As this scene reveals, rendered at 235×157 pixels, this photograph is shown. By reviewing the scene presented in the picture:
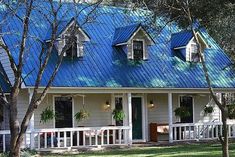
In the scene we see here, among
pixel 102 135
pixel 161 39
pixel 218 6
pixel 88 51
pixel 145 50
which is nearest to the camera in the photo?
pixel 218 6

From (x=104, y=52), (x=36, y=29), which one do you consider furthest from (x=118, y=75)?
(x=36, y=29)

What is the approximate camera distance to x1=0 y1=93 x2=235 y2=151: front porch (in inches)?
898

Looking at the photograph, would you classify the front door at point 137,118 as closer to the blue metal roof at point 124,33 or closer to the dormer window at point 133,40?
the dormer window at point 133,40

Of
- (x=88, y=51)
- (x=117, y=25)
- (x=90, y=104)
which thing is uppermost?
(x=117, y=25)

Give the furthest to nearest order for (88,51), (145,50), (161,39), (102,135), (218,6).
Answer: (161,39), (145,50), (88,51), (102,135), (218,6)

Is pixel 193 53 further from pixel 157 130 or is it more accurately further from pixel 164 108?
pixel 157 130

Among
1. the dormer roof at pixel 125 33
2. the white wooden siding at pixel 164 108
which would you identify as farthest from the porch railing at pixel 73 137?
the dormer roof at pixel 125 33

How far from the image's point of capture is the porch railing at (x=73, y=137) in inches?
868

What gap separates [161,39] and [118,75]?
A: 18.0 ft

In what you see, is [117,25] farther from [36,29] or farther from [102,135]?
[102,135]

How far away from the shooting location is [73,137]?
23812 millimetres

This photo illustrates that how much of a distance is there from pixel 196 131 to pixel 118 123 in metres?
4.21

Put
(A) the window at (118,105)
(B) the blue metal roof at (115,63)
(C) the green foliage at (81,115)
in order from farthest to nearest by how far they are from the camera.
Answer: (A) the window at (118,105)
(C) the green foliage at (81,115)
(B) the blue metal roof at (115,63)

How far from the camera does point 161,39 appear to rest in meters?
29.4
